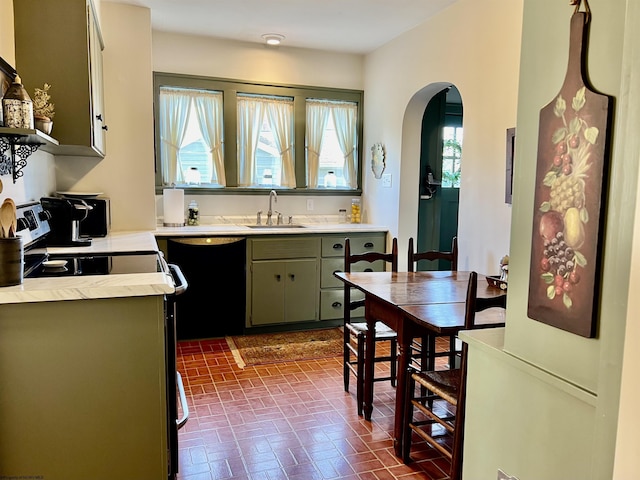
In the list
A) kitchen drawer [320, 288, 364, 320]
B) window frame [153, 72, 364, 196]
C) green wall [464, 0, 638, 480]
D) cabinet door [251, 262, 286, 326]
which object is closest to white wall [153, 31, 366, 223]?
window frame [153, 72, 364, 196]

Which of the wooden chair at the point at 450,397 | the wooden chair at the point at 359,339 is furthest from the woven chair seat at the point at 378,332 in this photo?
the wooden chair at the point at 450,397

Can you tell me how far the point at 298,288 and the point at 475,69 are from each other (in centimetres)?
219

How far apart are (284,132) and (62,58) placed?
93.4 inches

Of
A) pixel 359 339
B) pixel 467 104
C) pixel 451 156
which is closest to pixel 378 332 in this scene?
pixel 359 339

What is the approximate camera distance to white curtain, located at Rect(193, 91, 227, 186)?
14.3ft

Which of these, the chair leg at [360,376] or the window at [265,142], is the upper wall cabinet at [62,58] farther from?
the window at [265,142]

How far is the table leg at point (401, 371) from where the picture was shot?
2.25 meters

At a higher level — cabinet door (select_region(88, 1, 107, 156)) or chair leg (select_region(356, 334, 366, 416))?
cabinet door (select_region(88, 1, 107, 156))

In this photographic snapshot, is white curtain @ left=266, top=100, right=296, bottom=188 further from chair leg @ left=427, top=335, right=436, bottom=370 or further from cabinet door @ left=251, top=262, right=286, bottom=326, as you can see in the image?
chair leg @ left=427, top=335, right=436, bottom=370

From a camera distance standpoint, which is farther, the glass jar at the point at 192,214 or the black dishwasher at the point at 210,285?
the glass jar at the point at 192,214

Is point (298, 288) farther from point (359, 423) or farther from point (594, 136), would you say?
point (594, 136)

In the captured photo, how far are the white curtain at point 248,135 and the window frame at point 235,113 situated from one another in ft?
0.17

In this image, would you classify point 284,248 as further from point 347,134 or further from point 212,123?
point 347,134

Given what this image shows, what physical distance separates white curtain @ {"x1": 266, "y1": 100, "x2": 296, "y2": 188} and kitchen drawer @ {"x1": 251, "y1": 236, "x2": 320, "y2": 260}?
0.80m
